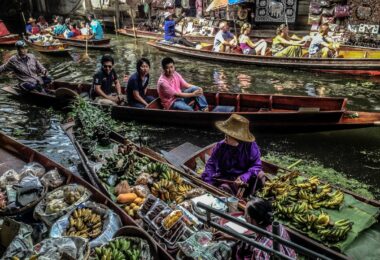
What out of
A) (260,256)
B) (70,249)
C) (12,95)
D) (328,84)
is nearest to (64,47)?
(12,95)

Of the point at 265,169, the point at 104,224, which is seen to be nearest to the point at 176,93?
the point at 265,169

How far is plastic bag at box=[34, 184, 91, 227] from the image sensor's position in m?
4.52

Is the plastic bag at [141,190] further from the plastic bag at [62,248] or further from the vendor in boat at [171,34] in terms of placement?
the vendor in boat at [171,34]

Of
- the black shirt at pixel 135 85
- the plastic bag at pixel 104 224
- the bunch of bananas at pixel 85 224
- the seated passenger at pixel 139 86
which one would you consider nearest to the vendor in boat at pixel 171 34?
the seated passenger at pixel 139 86

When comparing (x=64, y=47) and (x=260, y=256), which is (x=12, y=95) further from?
(x=260, y=256)

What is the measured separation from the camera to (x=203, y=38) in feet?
67.7

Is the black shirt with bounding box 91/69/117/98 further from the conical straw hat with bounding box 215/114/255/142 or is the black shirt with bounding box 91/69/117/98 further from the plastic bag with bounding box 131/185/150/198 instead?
the conical straw hat with bounding box 215/114/255/142

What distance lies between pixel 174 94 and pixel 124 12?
77.0ft

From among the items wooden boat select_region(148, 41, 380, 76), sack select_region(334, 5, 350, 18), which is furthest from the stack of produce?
sack select_region(334, 5, 350, 18)

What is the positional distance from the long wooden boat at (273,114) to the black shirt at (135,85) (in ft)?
1.11

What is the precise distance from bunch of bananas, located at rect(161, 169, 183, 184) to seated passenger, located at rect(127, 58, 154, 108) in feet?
13.3

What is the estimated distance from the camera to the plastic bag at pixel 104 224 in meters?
4.09

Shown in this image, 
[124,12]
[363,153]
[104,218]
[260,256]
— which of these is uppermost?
[124,12]

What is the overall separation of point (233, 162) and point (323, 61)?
1016 cm
